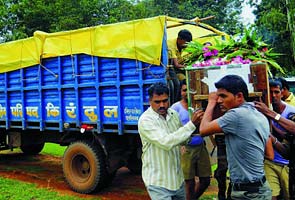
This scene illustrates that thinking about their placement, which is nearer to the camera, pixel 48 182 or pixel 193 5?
pixel 48 182

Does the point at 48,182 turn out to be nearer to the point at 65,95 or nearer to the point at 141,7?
the point at 65,95

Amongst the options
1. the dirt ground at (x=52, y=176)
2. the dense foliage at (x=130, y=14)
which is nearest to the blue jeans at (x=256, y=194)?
the dirt ground at (x=52, y=176)

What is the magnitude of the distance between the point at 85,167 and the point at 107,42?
6.85ft

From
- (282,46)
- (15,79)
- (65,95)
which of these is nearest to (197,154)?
(65,95)


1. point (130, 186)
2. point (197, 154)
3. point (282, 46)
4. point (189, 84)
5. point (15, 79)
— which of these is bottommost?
point (130, 186)

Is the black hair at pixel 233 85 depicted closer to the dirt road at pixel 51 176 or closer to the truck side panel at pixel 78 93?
the truck side panel at pixel 78 93

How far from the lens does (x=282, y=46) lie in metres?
17.7

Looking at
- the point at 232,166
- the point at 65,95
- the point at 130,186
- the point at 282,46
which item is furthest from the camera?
the point at 282,46

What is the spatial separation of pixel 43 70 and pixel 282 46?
14145 millimetres

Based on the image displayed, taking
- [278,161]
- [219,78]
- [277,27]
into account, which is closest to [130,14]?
[277,27]

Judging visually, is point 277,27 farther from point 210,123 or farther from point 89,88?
point 210,123

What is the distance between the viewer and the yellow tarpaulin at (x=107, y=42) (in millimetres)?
4949

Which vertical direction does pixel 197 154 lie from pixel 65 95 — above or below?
below

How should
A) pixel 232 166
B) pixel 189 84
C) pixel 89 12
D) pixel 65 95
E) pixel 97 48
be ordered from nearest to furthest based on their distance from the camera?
pixel 232 166 → pixel 189 84 → pixel 97 48 → pixel 65 95 → pixel 89 12
